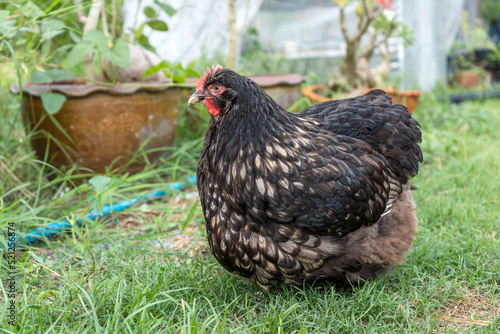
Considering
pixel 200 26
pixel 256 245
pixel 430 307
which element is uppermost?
pixel 200 26

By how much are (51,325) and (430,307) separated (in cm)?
157

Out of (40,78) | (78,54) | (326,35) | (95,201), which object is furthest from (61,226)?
(326,35)

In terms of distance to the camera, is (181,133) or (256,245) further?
(181,133)

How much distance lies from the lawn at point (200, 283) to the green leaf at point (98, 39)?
2.83 ft

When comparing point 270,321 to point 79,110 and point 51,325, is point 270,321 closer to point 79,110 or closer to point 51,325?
point 51,325

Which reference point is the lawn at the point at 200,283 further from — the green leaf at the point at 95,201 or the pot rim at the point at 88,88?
the pot rim at the point at 88,88

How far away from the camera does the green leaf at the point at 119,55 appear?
2820 mm

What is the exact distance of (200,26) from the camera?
554 centimetres

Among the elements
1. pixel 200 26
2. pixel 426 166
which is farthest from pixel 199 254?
pixel 200 26

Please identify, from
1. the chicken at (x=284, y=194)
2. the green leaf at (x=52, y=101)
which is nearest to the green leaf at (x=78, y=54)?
the green leaf at (x=52, y=101)

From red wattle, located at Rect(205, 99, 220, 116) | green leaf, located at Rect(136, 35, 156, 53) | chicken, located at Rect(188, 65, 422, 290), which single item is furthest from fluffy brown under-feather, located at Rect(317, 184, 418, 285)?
green leaf, located at Rect(136, 35, 156, 53)

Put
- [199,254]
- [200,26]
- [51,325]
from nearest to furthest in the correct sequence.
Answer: [51,325], [199,254], [200,26]

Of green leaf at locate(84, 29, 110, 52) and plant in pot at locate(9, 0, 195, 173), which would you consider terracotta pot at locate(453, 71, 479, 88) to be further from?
green leaf at locate(84, 29, 110, 52)

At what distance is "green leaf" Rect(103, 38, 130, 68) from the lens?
2.82m
